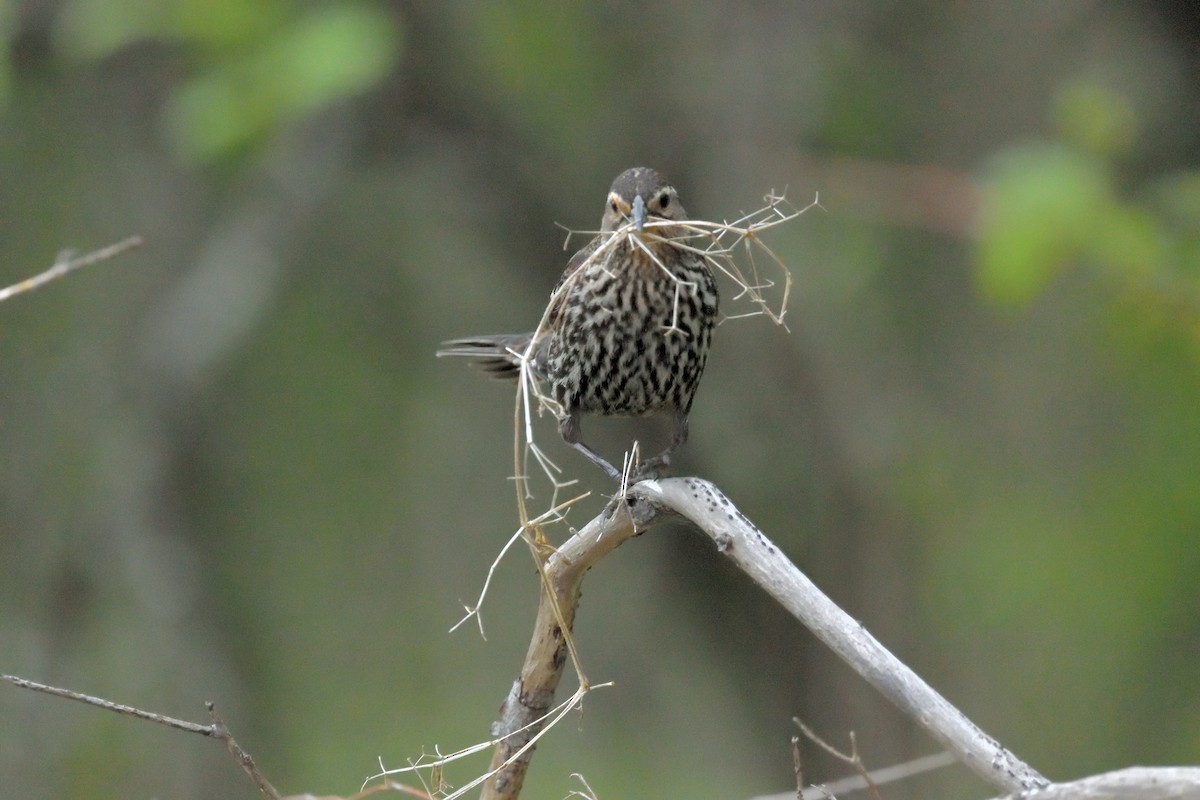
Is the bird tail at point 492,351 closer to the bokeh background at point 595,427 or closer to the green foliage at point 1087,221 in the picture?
the bokeh background at point 595,427

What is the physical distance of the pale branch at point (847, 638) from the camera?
69.3 inches

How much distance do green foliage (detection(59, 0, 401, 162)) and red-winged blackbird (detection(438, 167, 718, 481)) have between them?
1.44 metres

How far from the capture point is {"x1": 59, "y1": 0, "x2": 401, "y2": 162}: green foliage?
4.56 m

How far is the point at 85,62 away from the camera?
6305 mm

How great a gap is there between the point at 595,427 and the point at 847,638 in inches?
169

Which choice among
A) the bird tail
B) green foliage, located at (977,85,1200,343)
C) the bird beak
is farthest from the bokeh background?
the bird beak

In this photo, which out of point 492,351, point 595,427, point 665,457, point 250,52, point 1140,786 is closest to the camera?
point 1140,786

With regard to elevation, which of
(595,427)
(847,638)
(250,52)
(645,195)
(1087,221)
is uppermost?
(250,52)

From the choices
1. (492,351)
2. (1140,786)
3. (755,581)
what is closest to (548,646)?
(755,581)

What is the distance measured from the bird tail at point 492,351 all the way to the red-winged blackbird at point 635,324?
51cm

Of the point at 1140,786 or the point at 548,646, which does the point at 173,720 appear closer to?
the point at 548,646

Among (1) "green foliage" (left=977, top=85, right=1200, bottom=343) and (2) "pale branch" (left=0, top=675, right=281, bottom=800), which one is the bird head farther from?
(2) "pale branch" (left=0, top=675, right=281, bottom=800)

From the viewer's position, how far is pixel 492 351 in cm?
418

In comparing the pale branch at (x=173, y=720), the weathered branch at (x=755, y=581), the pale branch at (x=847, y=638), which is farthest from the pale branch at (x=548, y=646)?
the pale branch at (x=173, y=720)
